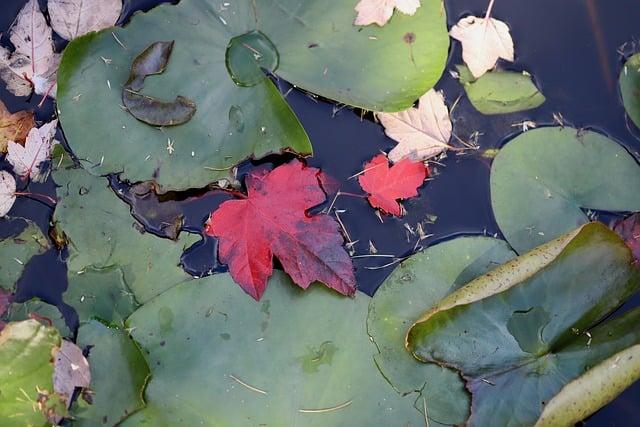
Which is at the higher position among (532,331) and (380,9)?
A: (380,9)

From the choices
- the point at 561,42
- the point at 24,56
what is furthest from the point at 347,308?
the point at 24,56

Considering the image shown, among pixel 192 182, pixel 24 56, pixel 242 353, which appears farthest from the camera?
pixel 24 56

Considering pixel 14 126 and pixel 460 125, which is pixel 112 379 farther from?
pixel 460 125

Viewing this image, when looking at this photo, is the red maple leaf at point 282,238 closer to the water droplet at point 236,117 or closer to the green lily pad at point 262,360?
the green lily pad at point 262,360

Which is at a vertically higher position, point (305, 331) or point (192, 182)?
point (192, 182)

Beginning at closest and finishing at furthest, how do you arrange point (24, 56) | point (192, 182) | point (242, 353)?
point (242, 353)
point (192, 182)
point (24, 56)

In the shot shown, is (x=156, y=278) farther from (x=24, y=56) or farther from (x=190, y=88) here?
(x=24, y=56)

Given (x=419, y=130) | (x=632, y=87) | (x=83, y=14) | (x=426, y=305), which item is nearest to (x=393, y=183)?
(x=419, y=130)

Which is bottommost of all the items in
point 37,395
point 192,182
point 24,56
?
point 37,395
